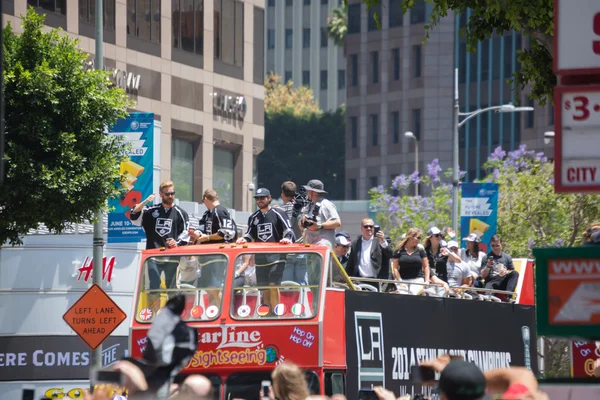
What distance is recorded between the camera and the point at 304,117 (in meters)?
107

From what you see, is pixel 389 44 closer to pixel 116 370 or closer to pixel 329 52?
pixel 329 52

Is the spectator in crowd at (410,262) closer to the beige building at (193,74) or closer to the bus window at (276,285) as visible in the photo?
the bus window at (276,285)

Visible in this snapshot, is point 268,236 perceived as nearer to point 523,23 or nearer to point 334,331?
point 334,331

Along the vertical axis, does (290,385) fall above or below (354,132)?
below

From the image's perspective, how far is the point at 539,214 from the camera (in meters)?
46.2

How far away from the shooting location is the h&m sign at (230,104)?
46219mm

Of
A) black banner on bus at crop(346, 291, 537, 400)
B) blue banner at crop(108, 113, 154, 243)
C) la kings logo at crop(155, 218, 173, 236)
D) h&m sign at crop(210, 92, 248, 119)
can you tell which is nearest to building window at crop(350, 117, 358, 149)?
h&m sign at crop(210, 92, 248, 119)

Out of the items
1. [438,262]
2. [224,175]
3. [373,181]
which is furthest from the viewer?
[373,181]

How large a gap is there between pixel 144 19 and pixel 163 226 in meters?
26.2

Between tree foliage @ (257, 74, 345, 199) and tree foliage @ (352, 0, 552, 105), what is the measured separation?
89367 millimetres

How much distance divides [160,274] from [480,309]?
5.25m

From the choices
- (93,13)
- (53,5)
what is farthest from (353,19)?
(53,5)

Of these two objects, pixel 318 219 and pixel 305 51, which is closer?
pixel 318 219

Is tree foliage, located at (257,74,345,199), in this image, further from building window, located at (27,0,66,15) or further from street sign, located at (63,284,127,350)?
street sign, located at (63,284,127,350)
